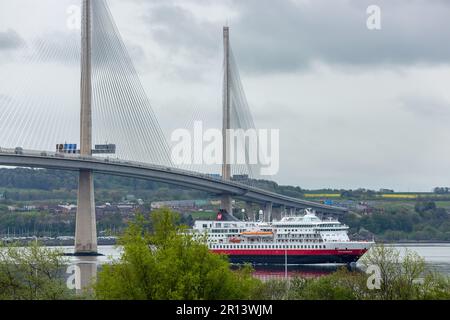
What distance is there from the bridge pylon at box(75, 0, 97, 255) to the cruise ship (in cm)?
746

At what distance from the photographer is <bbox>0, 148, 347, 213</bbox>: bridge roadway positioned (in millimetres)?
63219

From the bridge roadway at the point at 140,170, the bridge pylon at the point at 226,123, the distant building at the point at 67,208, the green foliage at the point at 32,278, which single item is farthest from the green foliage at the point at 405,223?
the green foliage at the point at 32,278

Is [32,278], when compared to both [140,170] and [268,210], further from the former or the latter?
[268,210]

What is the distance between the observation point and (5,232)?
336 ft

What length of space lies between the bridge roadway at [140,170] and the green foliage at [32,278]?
26.8 metres

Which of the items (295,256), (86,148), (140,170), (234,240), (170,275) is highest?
(86,148)

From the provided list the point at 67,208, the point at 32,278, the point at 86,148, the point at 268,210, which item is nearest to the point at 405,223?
the point at 67,208

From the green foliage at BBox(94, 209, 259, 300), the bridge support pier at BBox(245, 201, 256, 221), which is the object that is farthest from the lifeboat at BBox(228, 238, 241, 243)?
the green foliage at BBox(94, 209, 259, 300)

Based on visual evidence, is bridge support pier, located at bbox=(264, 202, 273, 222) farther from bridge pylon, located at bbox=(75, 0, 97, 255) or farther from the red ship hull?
bridge pylon, located at bbox=(75, 0, 97, 255)

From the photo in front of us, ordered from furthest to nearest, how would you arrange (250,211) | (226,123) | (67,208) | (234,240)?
(67,208) < (250,211) < (226,123) < (234,240)

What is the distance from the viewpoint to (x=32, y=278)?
32.2 meters

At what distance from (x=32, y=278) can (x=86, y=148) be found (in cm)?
3404
